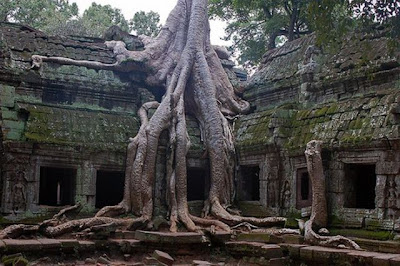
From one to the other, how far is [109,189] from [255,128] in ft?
13.4

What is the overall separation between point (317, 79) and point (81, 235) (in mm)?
5452

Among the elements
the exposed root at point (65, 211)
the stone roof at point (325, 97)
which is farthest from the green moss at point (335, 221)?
the exposed root at point (65, 211)

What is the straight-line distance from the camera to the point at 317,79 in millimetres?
11492

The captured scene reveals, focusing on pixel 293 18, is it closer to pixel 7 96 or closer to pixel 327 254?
pixel 7 96

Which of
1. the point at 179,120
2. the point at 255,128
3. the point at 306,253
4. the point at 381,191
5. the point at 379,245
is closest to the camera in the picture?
the point at 379,245

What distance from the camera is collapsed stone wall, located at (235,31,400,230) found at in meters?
9.17

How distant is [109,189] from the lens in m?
14.1

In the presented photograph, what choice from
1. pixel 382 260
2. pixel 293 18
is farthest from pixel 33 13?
pixel 382 260

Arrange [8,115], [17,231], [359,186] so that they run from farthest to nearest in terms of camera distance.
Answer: [8,115] → [359,186] → [17,231]

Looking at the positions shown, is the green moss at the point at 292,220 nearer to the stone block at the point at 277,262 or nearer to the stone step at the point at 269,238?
the stone step at the point at 269,238

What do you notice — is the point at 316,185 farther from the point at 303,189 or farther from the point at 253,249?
the point at 253,249

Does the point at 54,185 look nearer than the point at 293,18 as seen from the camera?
Yes

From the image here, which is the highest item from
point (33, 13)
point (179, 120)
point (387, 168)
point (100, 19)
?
point (100, 19)

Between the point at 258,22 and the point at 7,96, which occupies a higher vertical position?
the point at 258,22
